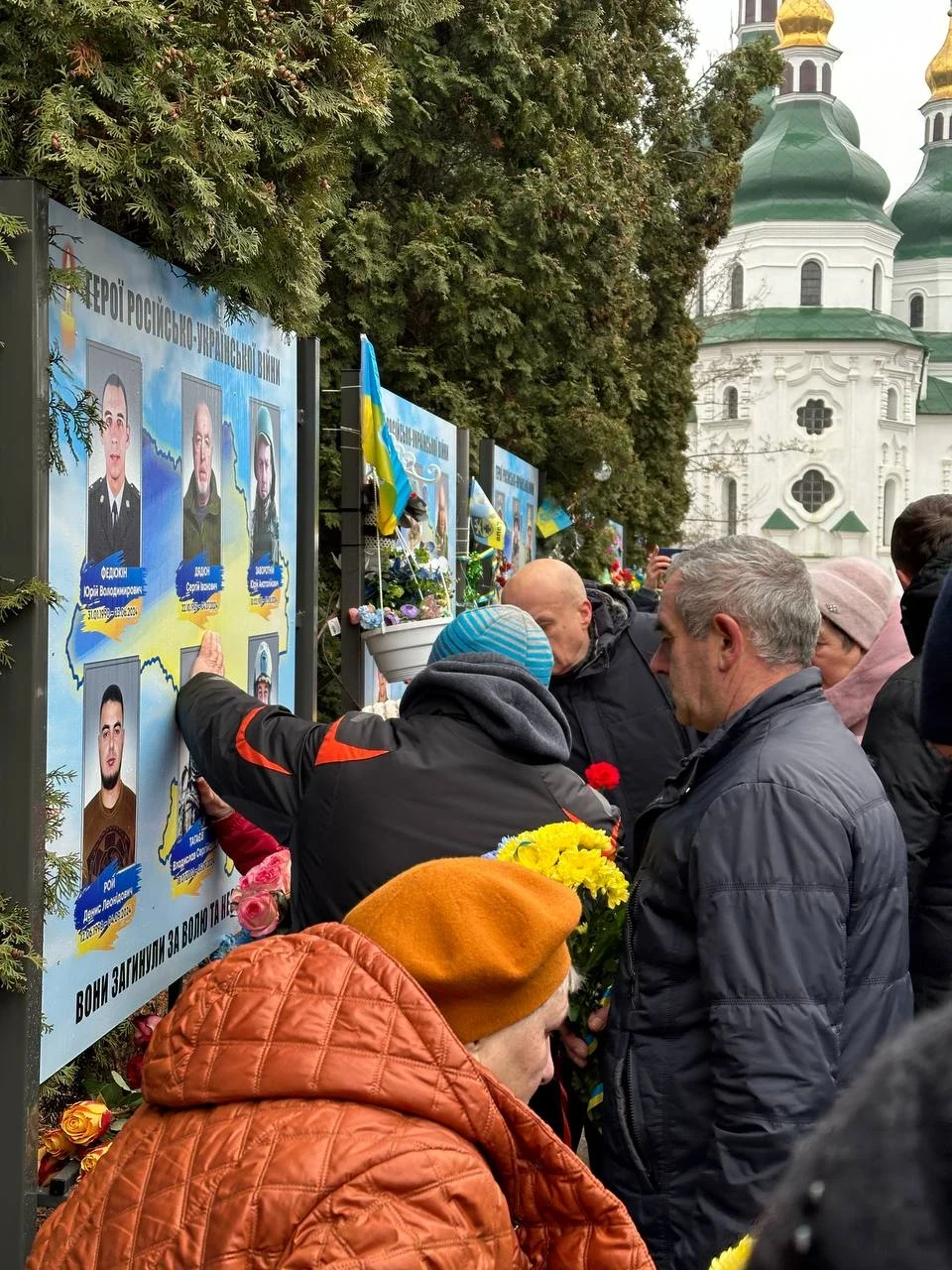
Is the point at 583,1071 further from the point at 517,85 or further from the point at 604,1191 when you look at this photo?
the point at 517,85

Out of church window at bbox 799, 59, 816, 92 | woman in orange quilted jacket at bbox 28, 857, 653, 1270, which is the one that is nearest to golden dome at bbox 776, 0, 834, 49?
church window at bbox 799, 59, 816, 92

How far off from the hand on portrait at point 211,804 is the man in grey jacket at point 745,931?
105cm

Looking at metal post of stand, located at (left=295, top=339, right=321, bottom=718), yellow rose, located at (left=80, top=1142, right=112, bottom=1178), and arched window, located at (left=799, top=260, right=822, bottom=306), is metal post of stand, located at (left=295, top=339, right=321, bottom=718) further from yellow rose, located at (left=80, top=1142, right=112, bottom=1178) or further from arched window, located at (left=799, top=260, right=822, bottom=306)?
arched window, located at (left=799, top=260, right=822, bottom=306)

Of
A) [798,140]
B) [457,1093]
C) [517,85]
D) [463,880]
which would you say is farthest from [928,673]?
[798,140]

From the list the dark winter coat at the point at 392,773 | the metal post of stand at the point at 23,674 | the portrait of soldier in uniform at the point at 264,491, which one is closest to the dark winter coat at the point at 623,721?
the portrait of soldier in uniform at the point at 264,491

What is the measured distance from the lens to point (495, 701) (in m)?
2.91

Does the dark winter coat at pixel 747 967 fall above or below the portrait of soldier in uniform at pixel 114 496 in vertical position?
below

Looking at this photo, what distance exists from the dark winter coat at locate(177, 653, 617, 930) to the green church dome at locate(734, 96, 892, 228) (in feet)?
235

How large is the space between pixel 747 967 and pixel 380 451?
309 centimetres

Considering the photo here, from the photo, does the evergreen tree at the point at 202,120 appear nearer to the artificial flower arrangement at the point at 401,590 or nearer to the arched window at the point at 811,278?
the artificial flower arrangement at the point at 401,590

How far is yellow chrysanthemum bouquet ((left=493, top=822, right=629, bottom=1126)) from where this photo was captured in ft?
8.87

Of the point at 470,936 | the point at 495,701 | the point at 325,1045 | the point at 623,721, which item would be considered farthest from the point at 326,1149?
the point at 623,721

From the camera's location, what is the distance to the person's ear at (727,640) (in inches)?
110

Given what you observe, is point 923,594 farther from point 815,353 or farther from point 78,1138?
point 815,353
